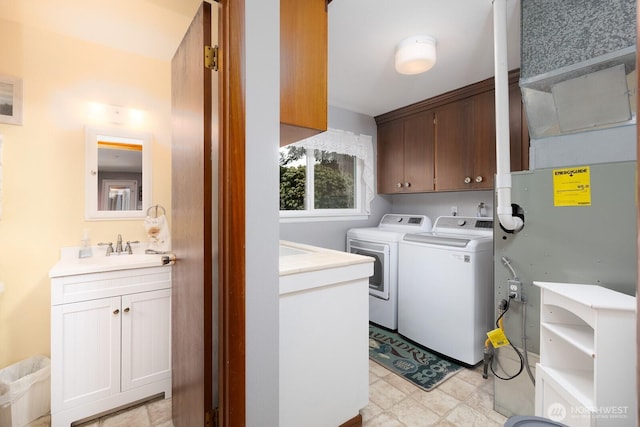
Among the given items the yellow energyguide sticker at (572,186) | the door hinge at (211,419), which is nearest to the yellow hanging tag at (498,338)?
the yellow energyguide sticker at (572,186)

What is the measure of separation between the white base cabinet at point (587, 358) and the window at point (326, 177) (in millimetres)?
2149

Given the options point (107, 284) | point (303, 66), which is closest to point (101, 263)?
point (107, 284)

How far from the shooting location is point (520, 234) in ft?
5.19

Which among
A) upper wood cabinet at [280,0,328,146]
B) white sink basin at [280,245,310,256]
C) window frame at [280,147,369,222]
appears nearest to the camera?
upper wood cabinet at [280,0,328,146]

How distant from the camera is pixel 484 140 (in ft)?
8.23

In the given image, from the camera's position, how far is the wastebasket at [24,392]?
1448 millimetres

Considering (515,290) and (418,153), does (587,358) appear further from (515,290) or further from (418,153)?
(418,153)

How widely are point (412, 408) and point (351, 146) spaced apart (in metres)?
2.49

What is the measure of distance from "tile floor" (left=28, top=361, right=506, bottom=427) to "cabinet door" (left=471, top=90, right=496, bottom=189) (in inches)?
65.1

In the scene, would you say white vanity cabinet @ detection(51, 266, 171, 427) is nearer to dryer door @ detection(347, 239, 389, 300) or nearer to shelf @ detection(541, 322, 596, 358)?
dryer door @ detection(347, 239, 389, 300)

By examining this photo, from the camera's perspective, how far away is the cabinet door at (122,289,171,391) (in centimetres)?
166

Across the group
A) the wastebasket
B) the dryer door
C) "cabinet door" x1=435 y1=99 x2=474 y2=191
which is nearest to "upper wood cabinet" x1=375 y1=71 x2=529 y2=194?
"cabinet door" x1=435 y1=99 x2=474 y2=191

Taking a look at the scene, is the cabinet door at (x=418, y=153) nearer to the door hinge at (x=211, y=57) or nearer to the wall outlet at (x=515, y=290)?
the wall outlet at (x=515, y=290)

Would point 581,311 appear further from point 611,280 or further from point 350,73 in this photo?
point 350,73
